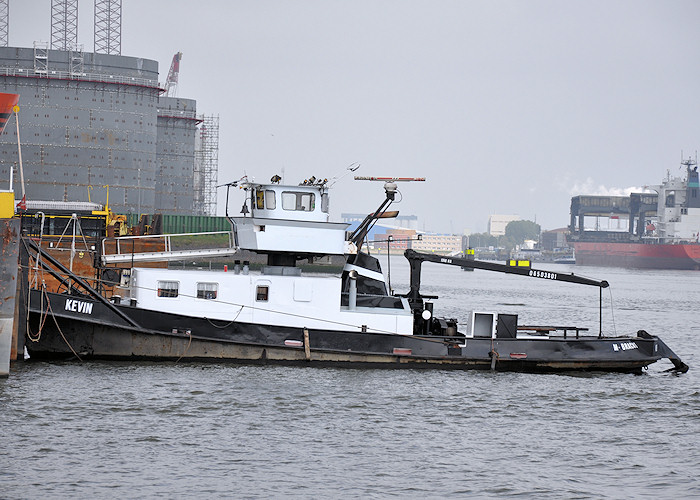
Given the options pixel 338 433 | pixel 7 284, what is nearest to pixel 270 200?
pixel 7 284

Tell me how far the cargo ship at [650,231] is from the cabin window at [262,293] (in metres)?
138

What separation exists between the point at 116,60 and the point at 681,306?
57.4 metres

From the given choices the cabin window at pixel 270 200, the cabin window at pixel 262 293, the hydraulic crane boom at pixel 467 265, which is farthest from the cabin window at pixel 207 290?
the hydraulic crane boom at pixel 467 265

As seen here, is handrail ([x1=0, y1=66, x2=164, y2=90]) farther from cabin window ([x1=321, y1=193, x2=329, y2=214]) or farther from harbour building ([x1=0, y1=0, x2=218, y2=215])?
cabin window ([x1=321, y1=193, x2=329, y2=214])

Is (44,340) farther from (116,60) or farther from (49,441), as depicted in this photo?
(116,60)

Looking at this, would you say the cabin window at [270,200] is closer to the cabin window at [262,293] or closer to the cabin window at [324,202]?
the cabin window at [324,202]

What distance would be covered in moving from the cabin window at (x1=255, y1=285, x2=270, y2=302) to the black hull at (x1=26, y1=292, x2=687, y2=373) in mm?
792

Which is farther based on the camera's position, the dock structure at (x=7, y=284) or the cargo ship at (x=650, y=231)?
the cargo ship at (x=650, y=231)

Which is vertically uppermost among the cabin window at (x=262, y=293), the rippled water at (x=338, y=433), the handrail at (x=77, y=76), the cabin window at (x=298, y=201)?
the handrail at (x=77, y=76)

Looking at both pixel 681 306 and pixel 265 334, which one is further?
pixel 681 306

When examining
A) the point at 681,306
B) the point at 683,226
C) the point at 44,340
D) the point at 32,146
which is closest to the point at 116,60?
the point at 32,146

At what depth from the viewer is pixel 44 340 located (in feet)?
68.4

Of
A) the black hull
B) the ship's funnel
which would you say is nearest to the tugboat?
the black hull

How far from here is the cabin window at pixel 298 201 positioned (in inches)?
877
